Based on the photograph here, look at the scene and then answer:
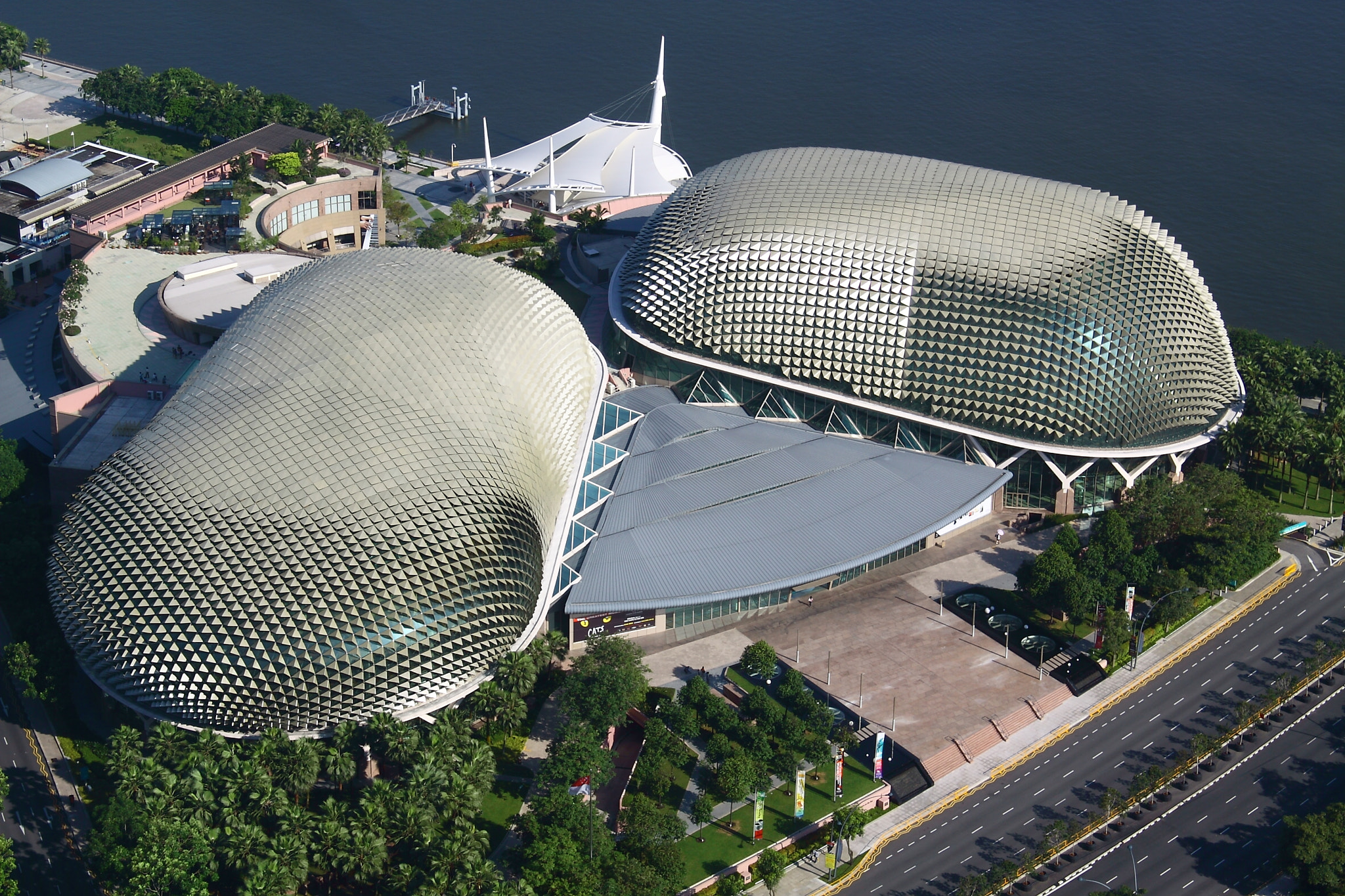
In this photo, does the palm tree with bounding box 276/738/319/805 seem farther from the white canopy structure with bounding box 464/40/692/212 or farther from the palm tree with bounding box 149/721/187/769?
the white canopy structure with bounding box 464/40/692/212

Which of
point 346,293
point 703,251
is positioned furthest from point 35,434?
point 703,251

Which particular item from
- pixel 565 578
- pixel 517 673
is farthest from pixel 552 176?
pixel 517 673

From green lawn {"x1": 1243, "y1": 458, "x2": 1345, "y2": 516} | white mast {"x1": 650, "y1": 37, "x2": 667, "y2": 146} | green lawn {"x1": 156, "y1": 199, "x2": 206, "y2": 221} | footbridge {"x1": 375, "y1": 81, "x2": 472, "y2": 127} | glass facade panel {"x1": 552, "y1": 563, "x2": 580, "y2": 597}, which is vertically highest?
white mast {"x1": 650, "y1": 37, "x2": 667, "y2": 146}

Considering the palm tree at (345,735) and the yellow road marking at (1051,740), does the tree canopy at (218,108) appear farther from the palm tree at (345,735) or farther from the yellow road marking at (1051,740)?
the yellow road marking at (1051,740)

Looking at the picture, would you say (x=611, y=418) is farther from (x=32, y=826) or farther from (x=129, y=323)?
(x=32, y=826)

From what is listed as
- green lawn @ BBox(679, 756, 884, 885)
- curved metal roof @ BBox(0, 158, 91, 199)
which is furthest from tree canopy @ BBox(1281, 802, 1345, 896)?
curved metal roof @ BBox(0, 158, 91, 199)

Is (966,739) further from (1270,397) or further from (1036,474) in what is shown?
(1270,397)

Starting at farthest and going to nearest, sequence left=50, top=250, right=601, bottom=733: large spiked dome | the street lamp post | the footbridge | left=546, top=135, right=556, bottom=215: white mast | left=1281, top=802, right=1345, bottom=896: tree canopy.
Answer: the footbridge → left=546, top=135, right=556, bottom=215: white mast → the street lamp post → left=50, top=250, right=601, bottom=733: large spiked dome → left=1281, top=802, right=1345, bottom=896: tree canopy
